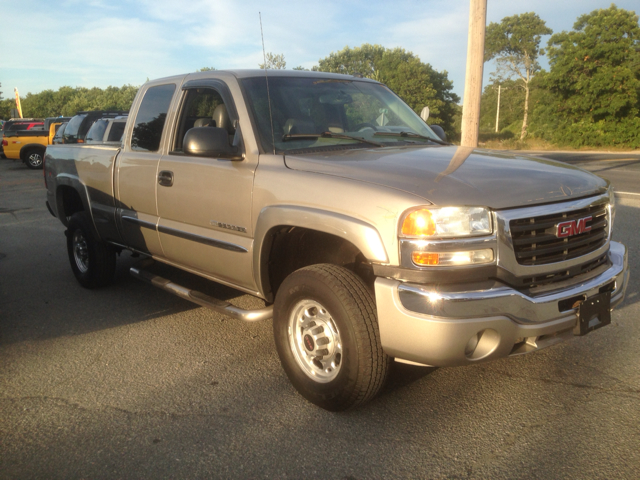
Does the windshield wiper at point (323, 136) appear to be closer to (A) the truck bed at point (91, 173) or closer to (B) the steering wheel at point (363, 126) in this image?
(B) the steering wheel at point (363, 126)

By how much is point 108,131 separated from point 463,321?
443 centimetres

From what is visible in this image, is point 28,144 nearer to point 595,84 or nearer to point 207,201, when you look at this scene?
point 207,201

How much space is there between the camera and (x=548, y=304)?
2.65m

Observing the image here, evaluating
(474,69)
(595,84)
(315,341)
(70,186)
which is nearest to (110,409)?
(315,341)

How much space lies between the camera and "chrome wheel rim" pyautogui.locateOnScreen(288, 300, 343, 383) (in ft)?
9.86

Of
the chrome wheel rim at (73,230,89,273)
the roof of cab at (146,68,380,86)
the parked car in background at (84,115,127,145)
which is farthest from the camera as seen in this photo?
the chrome wheel rim at (73,230,89,273)

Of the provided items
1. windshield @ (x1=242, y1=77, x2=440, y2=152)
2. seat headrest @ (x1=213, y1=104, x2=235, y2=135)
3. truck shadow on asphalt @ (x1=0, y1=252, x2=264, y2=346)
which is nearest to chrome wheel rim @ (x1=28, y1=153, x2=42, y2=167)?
truck shadow on asphalt @ (x1=0, y1=252, x2=264, y2=346)

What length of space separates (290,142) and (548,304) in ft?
5.97

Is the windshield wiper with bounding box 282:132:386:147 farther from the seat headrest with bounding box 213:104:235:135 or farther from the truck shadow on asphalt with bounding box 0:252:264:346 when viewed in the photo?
the truck shadow on asphalt with bounding box 0:252:264:346

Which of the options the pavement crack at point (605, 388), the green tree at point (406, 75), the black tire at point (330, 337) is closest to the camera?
the black tire at point (330, 337)

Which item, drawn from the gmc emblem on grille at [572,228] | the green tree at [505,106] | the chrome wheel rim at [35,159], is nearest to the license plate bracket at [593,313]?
the gmc emblem on grille at [572,228]

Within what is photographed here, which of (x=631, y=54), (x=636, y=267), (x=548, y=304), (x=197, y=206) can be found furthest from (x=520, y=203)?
(x=631, y=54)

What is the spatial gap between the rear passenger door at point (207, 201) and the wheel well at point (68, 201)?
2.18 metres

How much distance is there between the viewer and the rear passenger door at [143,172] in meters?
4.30
